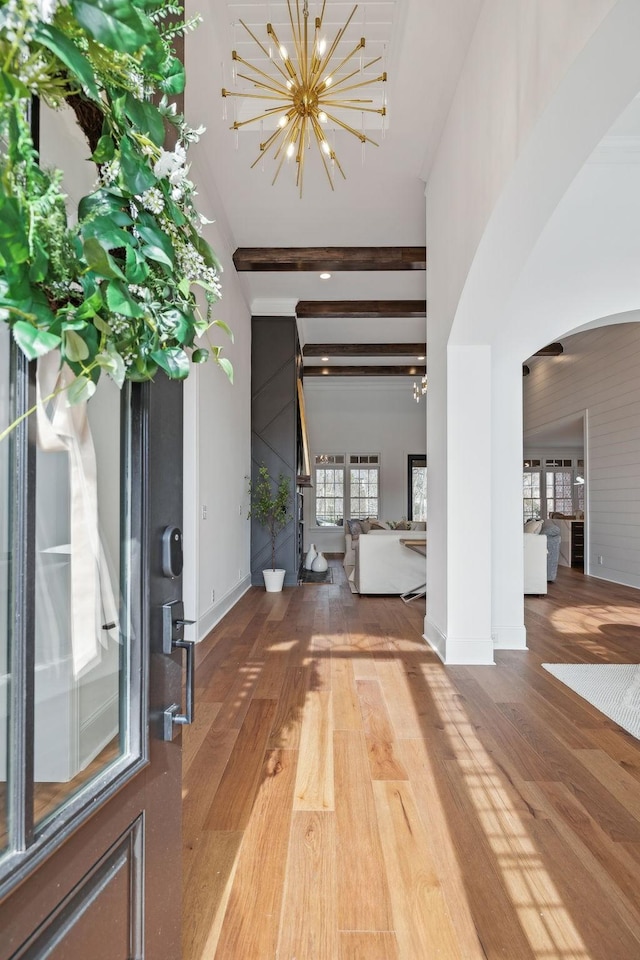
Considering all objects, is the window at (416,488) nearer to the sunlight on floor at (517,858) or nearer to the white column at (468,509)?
the white column at (468,509)

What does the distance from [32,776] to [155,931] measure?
1.80 feet

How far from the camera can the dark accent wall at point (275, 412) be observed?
753cm

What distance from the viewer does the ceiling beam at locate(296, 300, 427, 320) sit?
756 centimetres

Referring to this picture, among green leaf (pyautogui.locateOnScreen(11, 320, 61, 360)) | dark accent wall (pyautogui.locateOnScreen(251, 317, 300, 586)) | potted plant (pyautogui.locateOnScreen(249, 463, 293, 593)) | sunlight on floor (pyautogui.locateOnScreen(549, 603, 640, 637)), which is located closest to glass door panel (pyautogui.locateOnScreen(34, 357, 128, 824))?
green leaf (pyautogui.locateOnScreen(11, 320, 61, 360))

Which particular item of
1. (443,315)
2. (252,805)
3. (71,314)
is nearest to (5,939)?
(71,314)

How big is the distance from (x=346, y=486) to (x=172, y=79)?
1189 cm

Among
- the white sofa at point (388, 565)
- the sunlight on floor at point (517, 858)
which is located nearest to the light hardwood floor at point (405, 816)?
the sunlight on floor at point (517, 858)

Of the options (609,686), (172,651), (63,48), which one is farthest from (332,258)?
(63,48)

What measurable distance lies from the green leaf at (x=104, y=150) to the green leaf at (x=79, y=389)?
0.94ft

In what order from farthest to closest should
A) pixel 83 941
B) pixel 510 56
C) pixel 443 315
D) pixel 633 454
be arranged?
pixel 633 454, pixel 443 315, pixel 510 56, pixel 83 941

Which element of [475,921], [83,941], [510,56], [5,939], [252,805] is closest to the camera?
[5,939]

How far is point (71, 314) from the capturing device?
678mm

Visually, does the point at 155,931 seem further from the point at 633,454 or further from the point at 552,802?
the point at 633,454

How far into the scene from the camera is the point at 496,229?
9.96ft
